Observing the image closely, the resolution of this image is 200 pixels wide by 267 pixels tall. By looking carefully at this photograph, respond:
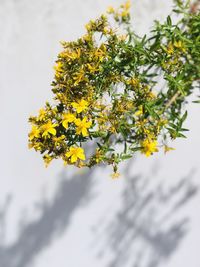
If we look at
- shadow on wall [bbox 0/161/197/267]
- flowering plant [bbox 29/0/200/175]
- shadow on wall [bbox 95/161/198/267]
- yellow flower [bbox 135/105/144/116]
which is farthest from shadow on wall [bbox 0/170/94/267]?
yellow flower [bbox 135/105/144/116]

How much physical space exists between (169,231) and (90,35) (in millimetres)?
1632

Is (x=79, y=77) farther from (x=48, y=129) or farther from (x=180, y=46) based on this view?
(x=180, y=46)

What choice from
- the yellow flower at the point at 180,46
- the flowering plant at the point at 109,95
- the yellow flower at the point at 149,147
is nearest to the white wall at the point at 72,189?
the flowering plant at the point at 109,95

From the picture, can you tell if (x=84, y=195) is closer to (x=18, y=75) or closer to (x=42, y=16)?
(x=18, y=75)

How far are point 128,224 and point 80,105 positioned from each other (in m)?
1.50

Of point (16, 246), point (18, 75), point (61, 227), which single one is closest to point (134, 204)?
point (61, 227)

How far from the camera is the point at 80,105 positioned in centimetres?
298

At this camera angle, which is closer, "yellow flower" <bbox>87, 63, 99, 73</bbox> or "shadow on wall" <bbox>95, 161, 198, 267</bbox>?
"yellow flower" <bbox>87, 63, 99, 73</bbox>

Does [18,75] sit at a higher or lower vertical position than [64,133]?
higher

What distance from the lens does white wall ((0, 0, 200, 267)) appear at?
4.07 m

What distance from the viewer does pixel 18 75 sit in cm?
466

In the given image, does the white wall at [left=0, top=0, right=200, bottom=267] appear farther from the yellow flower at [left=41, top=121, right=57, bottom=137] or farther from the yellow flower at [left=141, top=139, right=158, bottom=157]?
the yellow flower at [left=41, top=121, right=57, bottom=137]

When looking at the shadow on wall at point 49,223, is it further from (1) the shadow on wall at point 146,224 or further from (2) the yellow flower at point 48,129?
(2) the yellow flower at point 48,129

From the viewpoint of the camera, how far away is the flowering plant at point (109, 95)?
3010 mm
